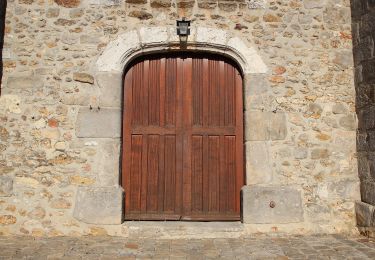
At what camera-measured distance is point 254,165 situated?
4.18 meters

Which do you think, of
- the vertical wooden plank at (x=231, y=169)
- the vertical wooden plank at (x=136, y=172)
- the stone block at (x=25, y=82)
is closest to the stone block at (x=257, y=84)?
the vertical wooden plank at (x=231, y=169)

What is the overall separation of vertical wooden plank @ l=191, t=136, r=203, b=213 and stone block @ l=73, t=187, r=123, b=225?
3.10 feet

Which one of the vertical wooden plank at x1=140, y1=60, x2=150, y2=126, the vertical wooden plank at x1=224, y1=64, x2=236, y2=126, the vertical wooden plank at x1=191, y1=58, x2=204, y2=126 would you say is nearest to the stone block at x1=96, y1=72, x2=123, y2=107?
the vertical wooden plank at x1=140, y1=60, x2=150, y2=126

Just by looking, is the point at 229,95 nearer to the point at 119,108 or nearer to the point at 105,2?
the point at 119,108

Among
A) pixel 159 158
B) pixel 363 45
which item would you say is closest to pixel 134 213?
pixel 159 158

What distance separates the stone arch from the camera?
4.05 m

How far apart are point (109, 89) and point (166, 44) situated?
3.02ft

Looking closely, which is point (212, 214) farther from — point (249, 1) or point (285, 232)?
point (249, 1)

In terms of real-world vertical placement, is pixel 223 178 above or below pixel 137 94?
below

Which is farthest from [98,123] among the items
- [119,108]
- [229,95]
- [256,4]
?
[256,4]

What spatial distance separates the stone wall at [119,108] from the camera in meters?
4.06

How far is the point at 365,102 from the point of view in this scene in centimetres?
411

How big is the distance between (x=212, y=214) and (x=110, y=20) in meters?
2.79

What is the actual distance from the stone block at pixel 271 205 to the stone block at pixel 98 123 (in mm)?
1777
